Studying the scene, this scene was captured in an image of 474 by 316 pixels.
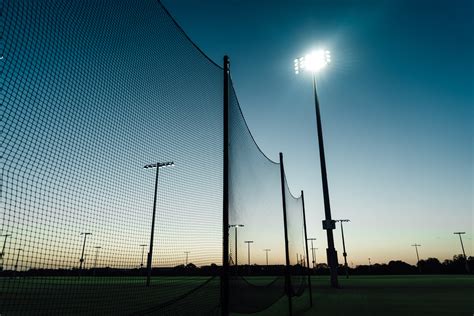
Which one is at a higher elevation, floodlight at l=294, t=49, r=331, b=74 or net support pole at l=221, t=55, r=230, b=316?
floodlight at l=294, t=49, r=331, b=74

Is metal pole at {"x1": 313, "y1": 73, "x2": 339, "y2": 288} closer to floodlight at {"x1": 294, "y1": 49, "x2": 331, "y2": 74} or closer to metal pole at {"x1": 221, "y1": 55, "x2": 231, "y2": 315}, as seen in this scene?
floodlight at {"x1": 294, "y1": 49, "x2": 331, "y2": 74}

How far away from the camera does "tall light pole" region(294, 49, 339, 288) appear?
12.8 meters

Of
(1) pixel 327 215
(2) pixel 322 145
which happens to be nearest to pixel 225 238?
(1) pixel 327 215

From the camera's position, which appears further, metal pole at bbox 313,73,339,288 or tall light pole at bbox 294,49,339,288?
tall light pole at bbox 294,49,339,288

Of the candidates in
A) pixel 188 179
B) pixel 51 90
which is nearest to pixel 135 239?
pixel 188 179

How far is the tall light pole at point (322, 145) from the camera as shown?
12781mm

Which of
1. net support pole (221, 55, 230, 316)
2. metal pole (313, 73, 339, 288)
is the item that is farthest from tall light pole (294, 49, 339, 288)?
net support pole (221, 55, 230, 316)

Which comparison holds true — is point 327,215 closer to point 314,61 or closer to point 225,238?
point 314,61

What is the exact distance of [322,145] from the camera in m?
14.2

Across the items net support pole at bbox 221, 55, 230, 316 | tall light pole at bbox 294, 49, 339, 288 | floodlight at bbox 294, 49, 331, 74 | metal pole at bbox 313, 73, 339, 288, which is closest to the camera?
net support pole at bbox 221, 55, 230, 316

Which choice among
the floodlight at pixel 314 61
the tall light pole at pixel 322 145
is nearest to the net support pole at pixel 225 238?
the tall light pole at pixel 322 145

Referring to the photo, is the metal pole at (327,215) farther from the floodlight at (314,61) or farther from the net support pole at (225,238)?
the net support pole at (225,238)

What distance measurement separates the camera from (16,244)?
11.0 feet

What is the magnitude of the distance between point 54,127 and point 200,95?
7.69 feet
